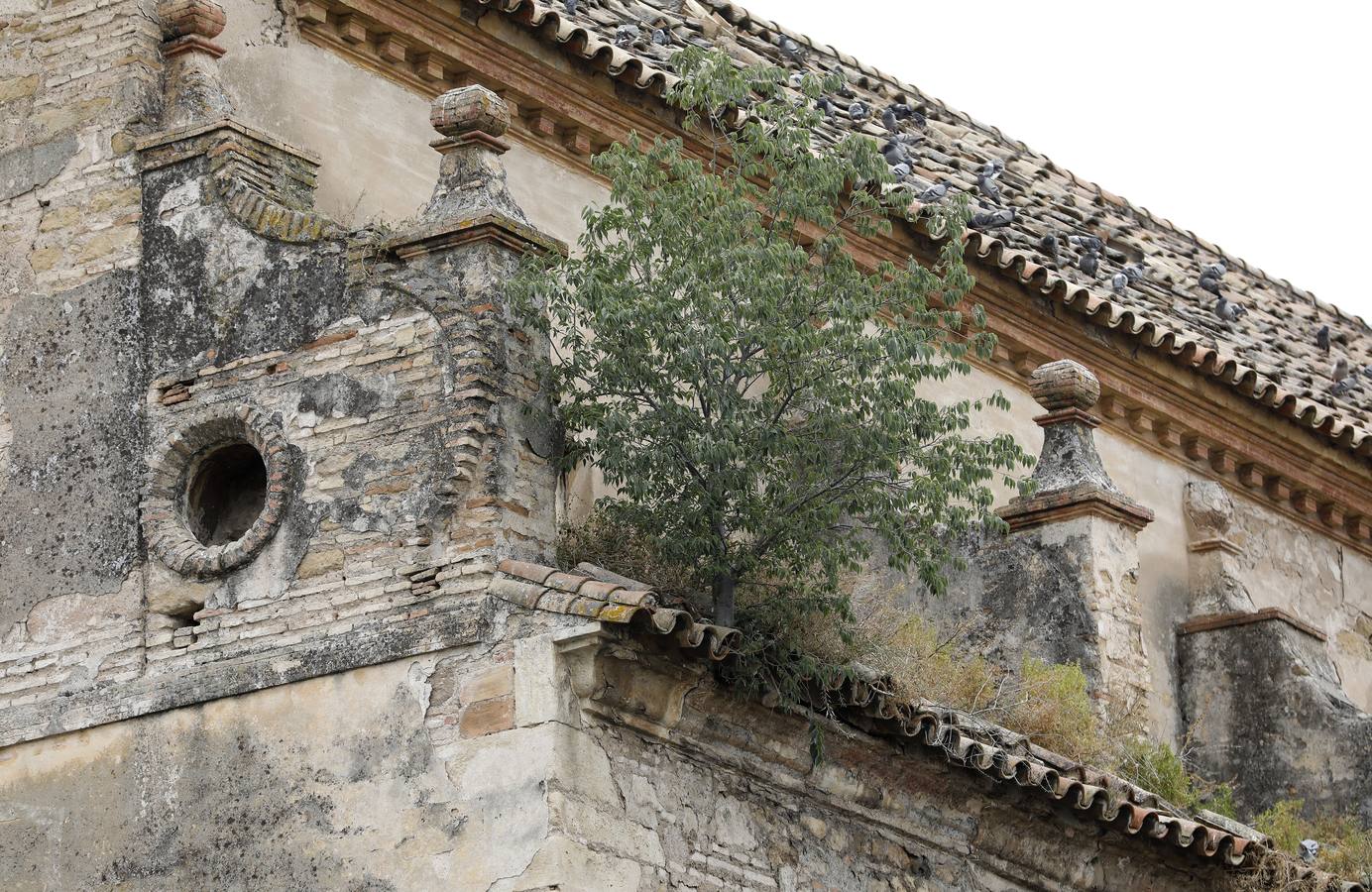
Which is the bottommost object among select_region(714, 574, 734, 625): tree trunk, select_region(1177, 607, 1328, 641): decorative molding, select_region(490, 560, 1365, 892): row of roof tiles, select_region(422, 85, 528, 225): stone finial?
select_region(490, 560, 1365, 892): row of roof tiles

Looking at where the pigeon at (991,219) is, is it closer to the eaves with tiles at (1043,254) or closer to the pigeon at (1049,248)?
the eaves with tiles at (1043,254)

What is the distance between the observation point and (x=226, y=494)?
35.8 ft

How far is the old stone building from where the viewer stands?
9742mm

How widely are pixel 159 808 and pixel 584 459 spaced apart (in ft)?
7.56

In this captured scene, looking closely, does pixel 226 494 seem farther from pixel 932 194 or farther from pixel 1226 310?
pixel 1226 310

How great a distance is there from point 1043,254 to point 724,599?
677 centimetres

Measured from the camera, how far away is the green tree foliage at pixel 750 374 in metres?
10.3

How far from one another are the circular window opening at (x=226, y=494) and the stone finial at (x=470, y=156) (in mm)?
1370

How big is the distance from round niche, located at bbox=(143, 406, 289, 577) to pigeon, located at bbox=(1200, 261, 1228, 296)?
32.1ft

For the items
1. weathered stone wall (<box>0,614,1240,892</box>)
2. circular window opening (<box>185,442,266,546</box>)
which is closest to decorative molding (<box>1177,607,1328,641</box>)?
weathered stone wall (<box>0,614,1240,892</box>)

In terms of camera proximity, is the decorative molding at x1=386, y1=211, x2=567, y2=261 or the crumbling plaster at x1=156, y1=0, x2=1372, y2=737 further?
the crumbling plaster at x1=156, y1=0, x2=1372, y2=737

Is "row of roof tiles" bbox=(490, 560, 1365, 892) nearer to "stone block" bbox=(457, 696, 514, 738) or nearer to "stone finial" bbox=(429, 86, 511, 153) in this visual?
"stone block" bbox=(457, 696, 514, 738)

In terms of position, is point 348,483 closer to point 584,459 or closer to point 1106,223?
point 584,459

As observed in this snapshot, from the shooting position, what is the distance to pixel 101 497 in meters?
10.8
